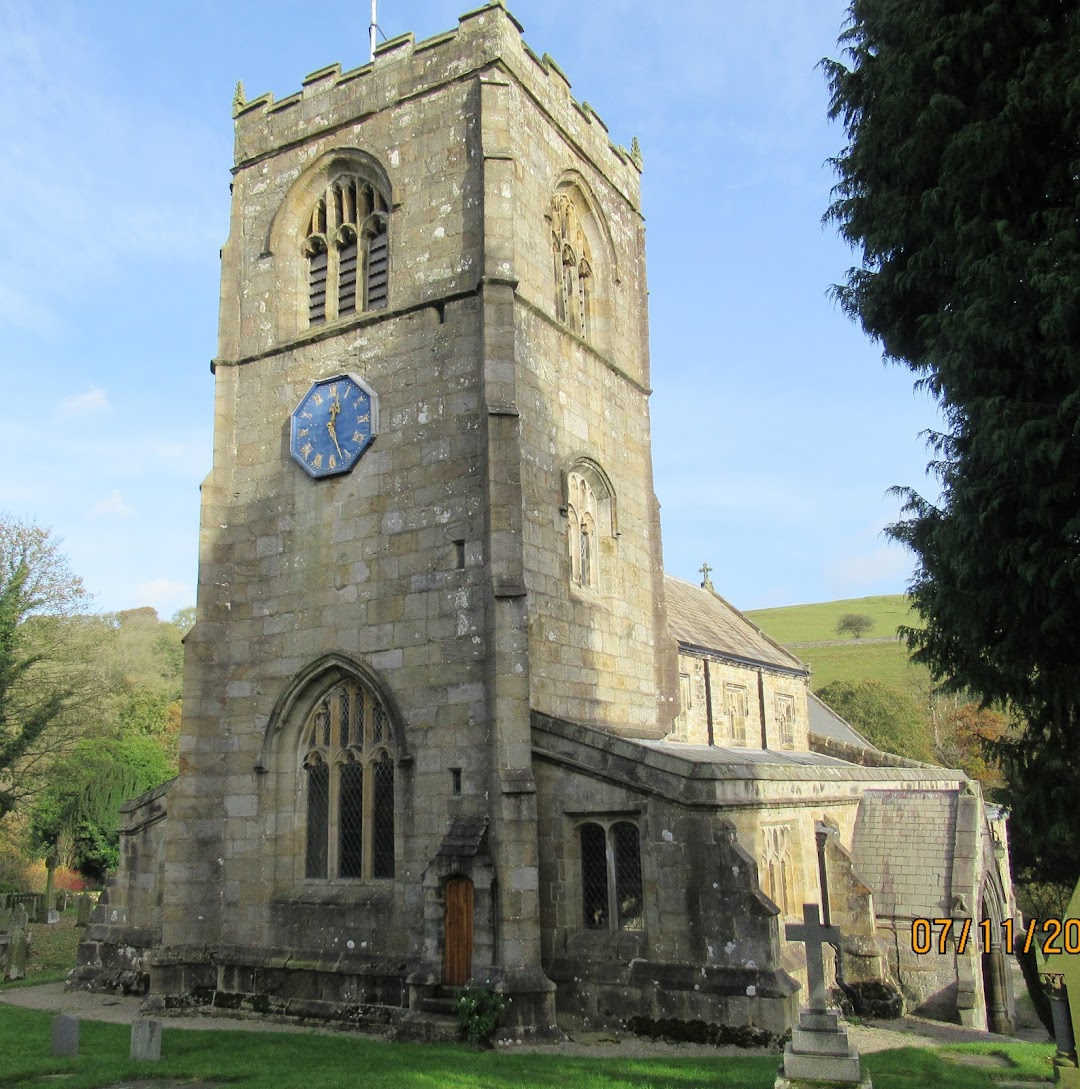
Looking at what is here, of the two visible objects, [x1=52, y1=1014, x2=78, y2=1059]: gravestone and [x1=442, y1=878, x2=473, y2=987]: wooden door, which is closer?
[x1=52, y1=1014, x2=78, y2=1059]: gravestone

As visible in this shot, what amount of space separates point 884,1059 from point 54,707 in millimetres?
26585

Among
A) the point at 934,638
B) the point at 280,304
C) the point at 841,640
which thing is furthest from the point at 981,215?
the point at 841,640

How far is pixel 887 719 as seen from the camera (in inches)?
1909

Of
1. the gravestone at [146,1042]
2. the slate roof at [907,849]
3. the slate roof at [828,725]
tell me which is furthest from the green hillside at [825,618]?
the gravestone at [146,1042]

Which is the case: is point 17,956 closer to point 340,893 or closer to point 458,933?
point 340,893

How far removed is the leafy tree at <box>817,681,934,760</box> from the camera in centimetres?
4769

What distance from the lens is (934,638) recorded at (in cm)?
1073

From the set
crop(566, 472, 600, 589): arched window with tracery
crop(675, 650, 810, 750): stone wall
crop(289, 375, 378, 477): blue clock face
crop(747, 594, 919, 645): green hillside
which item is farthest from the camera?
crop(747, 594, 919, 645): green hillside

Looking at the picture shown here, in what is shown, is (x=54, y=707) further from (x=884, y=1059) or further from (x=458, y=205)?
(x=884, y=1059)

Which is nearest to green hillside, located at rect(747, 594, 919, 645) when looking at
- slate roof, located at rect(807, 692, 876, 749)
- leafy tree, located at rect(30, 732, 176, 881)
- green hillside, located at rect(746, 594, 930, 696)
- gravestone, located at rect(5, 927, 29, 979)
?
green hillside, located at rect(746, 594, 930, 696)

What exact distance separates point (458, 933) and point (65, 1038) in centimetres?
452

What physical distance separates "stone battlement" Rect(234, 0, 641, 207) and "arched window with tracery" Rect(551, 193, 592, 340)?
1.29 meters

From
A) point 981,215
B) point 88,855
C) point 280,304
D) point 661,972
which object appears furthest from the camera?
point 88,855
